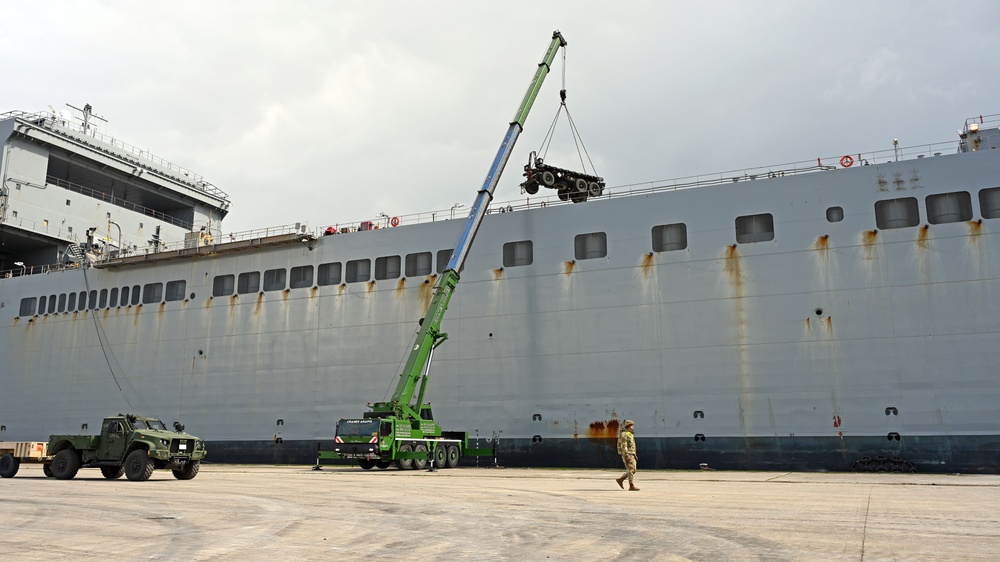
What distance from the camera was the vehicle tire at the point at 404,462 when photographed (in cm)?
2178

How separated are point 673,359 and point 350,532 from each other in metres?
15.4

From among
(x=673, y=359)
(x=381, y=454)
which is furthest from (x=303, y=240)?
(x=673, y=359)

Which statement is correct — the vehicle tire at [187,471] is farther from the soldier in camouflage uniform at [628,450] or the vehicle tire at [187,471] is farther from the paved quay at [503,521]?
the soldier in camouflage uniform at [628,450]

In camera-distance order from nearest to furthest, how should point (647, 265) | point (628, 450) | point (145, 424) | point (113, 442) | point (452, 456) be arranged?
point (628, 450)
point (113, 442)
point (145, 424)
point (647, 265)
point (452, 456)

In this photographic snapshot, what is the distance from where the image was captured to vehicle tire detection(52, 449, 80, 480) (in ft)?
57.8

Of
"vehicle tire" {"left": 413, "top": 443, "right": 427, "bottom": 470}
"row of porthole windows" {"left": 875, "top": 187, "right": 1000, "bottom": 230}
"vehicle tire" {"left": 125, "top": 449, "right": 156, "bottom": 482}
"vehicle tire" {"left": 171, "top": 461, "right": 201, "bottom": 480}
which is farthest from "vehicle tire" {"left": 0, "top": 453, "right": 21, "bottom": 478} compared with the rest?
"row of porthole windows" {"left": 875, "top": 187, "right": 1000, "bottom": 230}

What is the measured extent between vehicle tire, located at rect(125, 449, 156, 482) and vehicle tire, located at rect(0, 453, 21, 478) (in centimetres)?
393

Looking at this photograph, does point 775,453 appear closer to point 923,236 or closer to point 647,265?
point 647,265

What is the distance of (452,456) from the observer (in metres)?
23.7

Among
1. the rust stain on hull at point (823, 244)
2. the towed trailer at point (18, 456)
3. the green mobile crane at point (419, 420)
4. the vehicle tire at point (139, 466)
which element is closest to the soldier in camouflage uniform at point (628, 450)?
the green mobile crane at point (419, 420)

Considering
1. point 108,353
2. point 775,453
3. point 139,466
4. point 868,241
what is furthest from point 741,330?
point 108,353

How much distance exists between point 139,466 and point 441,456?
29.8 ft

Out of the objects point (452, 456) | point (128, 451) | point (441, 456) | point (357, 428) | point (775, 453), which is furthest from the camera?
point (452, 456)

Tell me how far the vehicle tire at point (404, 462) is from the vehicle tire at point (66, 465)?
8385mm
